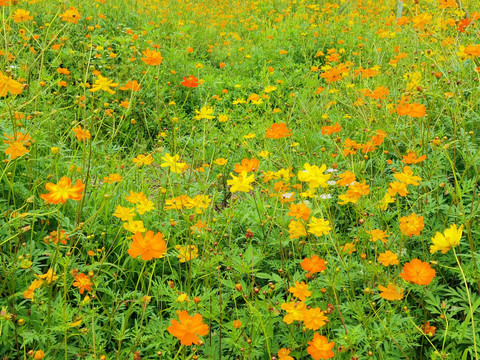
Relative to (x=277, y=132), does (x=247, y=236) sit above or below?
below

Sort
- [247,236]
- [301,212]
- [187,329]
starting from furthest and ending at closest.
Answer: [247,236], [301,212], [187,329]

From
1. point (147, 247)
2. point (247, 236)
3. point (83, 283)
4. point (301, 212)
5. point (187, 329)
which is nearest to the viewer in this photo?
point (187, 329)

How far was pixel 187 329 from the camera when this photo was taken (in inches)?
40.1

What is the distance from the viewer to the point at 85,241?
5.50 ft

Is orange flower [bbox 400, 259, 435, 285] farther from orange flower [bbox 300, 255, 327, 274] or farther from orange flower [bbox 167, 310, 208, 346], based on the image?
orange flower [bbox 167, 310, 208, 346]

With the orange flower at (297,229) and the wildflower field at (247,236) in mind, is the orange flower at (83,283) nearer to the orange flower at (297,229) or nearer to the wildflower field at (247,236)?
the wildflower field at (247,236)

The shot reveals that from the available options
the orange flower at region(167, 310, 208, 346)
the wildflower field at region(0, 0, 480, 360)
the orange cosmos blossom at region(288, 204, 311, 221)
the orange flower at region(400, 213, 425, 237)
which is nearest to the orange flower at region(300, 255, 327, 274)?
the wildflower field at region(0, 0, 480, 360)

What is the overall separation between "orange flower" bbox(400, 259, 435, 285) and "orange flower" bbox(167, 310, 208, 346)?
576 millimetres

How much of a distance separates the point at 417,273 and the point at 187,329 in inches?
25.7

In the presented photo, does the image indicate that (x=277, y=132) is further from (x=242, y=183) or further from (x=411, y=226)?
(x=411, y=226)

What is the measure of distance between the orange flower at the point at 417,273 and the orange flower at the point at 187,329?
58 cm

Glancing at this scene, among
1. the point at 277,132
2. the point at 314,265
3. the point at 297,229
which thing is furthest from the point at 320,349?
the point at 277,132

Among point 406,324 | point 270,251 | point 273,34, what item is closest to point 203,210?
point 270,251

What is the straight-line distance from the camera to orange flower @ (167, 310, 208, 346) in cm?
100
